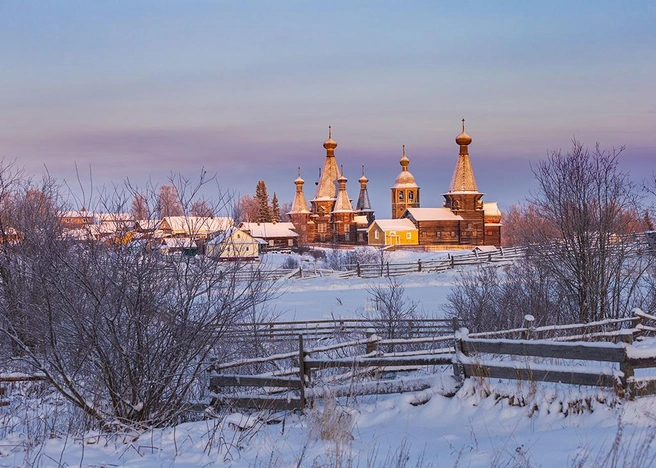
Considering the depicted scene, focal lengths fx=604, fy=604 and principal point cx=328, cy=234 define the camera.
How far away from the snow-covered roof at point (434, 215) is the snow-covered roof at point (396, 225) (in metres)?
0.94

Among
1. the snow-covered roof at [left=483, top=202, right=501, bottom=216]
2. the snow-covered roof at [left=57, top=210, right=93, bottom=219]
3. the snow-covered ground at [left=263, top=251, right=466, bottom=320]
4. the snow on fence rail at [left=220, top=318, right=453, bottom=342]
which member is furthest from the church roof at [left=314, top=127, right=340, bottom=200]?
the snow-covered roof at [left=57, top=210, right=93, bottom=219]

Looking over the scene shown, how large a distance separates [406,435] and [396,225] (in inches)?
2276

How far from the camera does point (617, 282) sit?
16.9m

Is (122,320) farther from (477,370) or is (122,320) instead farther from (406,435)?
(477,370)

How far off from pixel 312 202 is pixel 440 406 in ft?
246

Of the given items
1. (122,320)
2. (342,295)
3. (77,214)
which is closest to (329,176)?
(342,295)

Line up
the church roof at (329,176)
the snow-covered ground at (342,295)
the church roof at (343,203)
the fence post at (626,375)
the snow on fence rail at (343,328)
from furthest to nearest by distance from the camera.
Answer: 1. the church roof at (329,176)
2. the church roof at (343,203)
3. the snow-covered ground at (342,295)
4. the snow on fence rail at (343,328)
5. the fence post at (626,375)

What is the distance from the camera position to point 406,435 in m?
6.30

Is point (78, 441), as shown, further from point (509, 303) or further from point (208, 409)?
point (509, 303)

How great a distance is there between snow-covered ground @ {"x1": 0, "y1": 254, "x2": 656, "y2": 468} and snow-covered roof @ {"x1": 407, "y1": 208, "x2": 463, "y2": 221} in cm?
5570

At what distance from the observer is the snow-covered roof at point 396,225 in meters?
63.2

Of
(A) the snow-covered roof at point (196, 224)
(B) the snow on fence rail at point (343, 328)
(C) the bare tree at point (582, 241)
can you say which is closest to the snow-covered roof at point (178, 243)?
(A) the snow-covered roof at point (196, 224)

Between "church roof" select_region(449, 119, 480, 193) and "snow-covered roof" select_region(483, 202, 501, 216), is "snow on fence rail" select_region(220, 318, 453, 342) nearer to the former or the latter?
"church roof" select_region(449, 119, 480, 193)

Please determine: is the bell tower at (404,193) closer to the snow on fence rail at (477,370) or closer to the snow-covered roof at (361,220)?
the snow-covered roof at (361,220)
